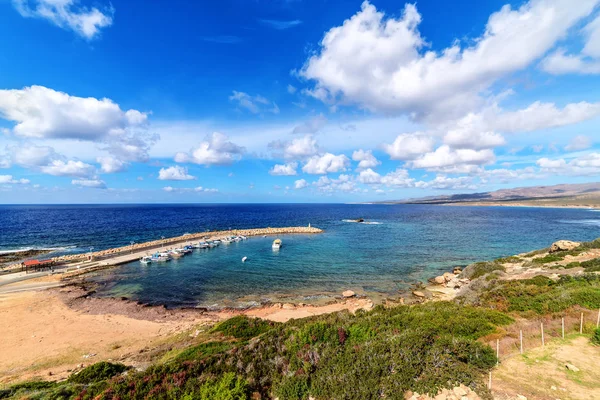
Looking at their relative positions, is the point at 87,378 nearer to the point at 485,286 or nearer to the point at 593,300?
the point at 593,300

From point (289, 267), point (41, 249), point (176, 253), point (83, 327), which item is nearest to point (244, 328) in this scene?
point (83, 327)

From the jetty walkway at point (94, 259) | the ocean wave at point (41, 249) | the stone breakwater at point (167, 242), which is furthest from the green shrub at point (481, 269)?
the ocean wave at point (41, 249)

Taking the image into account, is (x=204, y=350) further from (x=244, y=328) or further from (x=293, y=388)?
(x=293, y=388)

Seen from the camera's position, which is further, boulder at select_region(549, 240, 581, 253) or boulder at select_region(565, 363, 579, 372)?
boulder at select_region(549, 240, 581, 253)

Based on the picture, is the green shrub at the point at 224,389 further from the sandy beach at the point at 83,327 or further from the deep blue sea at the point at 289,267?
the deep blue sea at the point at 289,267

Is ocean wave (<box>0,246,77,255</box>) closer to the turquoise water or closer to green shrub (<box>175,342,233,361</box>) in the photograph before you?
the turquoise water

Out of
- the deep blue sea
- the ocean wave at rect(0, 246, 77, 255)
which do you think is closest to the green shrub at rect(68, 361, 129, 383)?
the deep blue sea

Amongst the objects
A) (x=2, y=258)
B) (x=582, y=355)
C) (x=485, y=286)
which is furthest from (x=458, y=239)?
(x=2, y=258)

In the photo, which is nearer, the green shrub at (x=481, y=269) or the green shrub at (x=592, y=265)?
the green shrub at (x=592, y=265)
